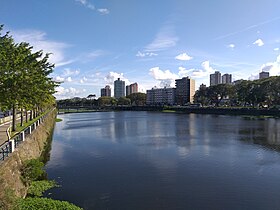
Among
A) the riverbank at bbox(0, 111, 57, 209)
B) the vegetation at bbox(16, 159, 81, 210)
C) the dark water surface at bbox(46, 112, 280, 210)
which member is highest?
the riverbank at bbox(0, 111, 57, 209)

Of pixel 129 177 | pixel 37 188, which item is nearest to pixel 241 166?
pixel 129 177

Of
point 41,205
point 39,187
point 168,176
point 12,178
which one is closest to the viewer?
point 41,205

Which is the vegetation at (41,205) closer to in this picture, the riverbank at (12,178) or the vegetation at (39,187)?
the riverbank at (12,178)

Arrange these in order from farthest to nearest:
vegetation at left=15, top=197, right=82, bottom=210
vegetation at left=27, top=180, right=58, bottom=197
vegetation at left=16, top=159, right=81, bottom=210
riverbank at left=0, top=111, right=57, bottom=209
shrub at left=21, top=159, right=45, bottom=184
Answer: shrub at left=21, top=159, right=45, bottom=184, vegetation at left=27, top=180, right=58, bottom=197, vegetation at left=16, top=159, right=81, bottom=210, vegetation at left=15, top=197, right=82, bottom=210, riverbank at left=0, top=111, right=57, bottom=209

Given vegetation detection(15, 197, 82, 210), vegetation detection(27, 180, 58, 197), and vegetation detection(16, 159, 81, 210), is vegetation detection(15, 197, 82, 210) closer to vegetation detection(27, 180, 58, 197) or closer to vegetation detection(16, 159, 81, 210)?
vegetation detection(16, 159, 81, 210)

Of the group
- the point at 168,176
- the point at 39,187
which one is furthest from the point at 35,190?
the point at 168,176

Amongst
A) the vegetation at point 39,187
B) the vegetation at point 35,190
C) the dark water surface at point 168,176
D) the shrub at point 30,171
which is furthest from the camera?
the shrub at point 30,171

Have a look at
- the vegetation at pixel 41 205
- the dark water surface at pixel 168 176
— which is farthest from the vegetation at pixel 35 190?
the dark water surface at pixel 168 176

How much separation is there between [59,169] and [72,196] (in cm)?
774

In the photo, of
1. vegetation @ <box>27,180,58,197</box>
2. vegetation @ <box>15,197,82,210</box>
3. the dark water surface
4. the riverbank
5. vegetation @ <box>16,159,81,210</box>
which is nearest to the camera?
the riverbank

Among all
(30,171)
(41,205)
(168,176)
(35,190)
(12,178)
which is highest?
(12,178)

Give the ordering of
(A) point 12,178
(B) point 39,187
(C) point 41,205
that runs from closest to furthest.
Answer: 1. (C) point 41,205
2. (A) point 12,178
3. (B) point 39,187

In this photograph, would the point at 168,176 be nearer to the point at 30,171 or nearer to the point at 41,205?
the point at 30,171

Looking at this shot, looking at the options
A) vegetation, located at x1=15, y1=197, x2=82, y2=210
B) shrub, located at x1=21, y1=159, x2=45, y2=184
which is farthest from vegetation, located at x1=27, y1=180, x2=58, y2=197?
vegetation, located at x1=15, y1=197, x2=82, y2=210
